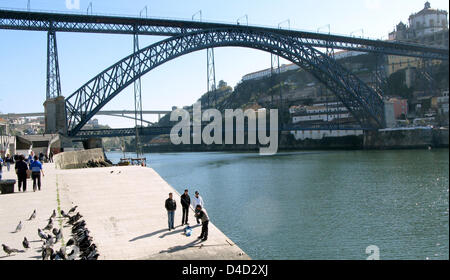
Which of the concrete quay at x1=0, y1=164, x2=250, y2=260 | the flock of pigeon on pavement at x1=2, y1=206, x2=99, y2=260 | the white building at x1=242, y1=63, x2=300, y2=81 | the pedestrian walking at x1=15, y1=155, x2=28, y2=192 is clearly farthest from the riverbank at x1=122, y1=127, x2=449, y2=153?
the white building at x1=242, y1=63, x2=300, y2=81

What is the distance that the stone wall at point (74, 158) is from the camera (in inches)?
1060

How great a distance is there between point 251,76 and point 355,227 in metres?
119

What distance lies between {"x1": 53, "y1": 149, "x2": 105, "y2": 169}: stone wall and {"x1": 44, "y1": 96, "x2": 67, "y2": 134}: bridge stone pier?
423 centimetres

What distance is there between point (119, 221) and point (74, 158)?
77.4ft

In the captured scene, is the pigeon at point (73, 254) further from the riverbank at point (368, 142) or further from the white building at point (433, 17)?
the riverbank at point (368, 142)

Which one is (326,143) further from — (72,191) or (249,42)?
(72,191)

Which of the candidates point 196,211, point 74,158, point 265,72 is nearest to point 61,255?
point 196,211

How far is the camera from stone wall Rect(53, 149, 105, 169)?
1060 inches

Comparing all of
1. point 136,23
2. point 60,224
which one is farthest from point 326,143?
point 60,224

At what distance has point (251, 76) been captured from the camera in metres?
131

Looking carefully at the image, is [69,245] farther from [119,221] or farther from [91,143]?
[91,143]

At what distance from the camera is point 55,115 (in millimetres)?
38875

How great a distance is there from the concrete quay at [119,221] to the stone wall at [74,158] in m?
10.1

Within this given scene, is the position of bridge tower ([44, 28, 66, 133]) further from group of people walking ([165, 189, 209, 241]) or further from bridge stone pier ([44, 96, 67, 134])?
group of people walking ([165, 189, 209, 241])
